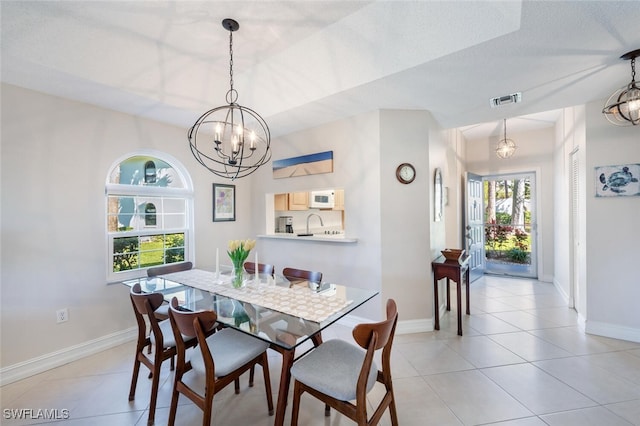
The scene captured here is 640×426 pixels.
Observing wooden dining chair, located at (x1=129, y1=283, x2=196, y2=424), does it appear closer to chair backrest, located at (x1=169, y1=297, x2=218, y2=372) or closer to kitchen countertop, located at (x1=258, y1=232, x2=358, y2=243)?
chair backrest, located at (x1=169, y1=297, x2=218, y2=372)

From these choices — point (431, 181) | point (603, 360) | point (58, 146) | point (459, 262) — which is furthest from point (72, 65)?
point (603, 360)

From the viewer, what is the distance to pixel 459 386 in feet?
6.72

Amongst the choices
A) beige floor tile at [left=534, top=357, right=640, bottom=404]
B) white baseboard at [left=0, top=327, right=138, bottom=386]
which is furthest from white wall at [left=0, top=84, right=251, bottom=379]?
beige floor tile at [left=534, top=357, right=640, bottom=404]

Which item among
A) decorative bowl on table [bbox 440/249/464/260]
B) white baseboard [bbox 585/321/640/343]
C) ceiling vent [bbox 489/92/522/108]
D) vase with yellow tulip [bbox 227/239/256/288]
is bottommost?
white baseboard [bbox 585/321/640/343]

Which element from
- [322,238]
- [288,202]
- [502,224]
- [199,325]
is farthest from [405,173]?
[502,224]

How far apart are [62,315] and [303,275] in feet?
7.75

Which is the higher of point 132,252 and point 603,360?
point 132,252

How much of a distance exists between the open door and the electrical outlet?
5.68 meters

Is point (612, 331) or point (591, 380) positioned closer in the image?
point (591, 380)

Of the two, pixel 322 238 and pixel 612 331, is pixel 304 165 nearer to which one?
pixel 322 238

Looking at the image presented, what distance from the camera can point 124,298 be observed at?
9.55 feet

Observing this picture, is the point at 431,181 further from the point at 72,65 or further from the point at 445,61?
the point at 72,65

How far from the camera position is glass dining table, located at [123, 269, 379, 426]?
1.43m

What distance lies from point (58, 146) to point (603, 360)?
5.47 m
